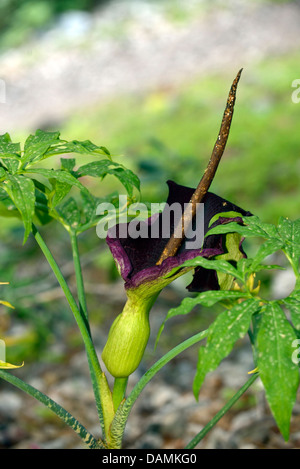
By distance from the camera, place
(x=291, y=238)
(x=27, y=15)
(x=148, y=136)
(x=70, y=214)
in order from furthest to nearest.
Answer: (x=27, y=15) → (x=148, y=136) → (x=70, y=214) → (x=291, y=238)

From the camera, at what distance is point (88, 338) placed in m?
0.56

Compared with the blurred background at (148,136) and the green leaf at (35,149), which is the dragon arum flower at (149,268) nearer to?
the green leaf at (35,149)

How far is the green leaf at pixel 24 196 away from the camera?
45 cm

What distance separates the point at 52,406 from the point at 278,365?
247mm

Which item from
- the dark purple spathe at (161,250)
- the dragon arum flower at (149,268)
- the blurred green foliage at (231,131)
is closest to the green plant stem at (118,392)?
the dragon arum flower at (149,268)

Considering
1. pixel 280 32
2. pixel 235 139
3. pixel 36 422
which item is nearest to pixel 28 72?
pixel 280 32

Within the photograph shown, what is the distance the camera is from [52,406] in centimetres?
54

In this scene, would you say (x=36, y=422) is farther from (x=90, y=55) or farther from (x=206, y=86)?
(x=90, y=55)

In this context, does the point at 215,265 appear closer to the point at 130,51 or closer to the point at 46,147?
the point at 46,147

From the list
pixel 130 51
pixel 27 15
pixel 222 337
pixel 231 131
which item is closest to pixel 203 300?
pixel 222 337

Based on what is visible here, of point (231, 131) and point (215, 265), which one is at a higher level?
point (231, 131)

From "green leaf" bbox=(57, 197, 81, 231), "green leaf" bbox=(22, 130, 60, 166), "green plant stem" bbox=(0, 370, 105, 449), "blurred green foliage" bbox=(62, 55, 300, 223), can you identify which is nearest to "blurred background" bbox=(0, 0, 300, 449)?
"blurred green foliage" bbox=(62, 55, 300, 223)

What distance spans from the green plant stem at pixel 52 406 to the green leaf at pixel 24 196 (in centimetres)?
15
